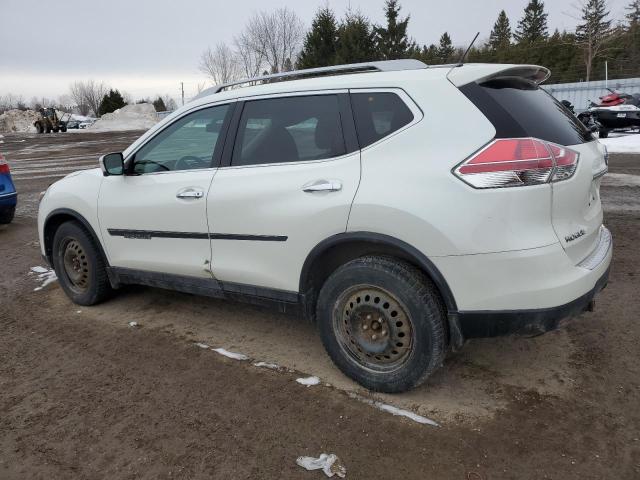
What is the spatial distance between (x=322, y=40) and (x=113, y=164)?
35.7 meters

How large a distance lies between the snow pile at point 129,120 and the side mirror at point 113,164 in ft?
165

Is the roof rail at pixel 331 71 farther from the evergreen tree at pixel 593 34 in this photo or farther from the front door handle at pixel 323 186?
the evergreen tree at pixel 593 34

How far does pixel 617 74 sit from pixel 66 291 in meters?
39.5

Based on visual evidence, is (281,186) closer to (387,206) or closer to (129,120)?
(387,206)

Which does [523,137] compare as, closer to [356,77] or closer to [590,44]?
[356,77]

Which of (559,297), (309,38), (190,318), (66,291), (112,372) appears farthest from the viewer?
(309,38)

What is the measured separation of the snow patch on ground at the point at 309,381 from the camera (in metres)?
3.22

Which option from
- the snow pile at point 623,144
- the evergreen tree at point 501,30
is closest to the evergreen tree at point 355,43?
the snow pile at point 623,144

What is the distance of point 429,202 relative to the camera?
8.61ft

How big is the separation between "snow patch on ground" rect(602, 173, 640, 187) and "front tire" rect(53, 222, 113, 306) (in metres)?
8.12

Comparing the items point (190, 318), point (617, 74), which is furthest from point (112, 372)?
point (617, 74)

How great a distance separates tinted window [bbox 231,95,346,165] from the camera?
3115mm

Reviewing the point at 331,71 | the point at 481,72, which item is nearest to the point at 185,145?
the point at 331,71

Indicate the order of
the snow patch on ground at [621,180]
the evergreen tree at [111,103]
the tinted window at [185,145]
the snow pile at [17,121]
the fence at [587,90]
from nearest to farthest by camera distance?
1. the tinted window at [185,145]
2. the snow patch on ground at [621,180]
3. the fence at [587,90]
4. the snow pile at [17,121]
5. the evergreen tree at [111,103]
